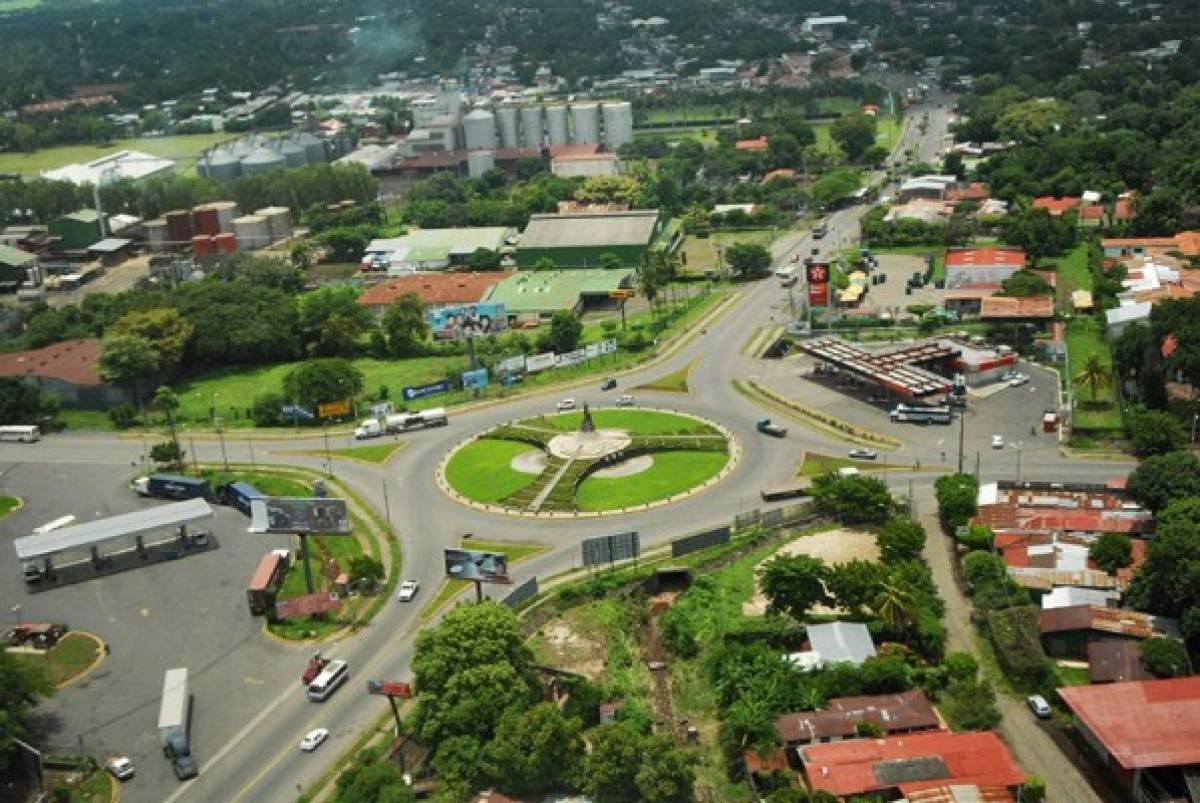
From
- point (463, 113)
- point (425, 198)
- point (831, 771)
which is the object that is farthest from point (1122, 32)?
point (831, 771)

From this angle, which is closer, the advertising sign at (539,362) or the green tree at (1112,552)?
the green tree at (1112,552)

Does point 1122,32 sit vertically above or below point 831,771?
above

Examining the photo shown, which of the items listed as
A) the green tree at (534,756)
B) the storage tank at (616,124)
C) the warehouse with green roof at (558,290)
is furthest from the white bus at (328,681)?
the storage tank at (616,124)

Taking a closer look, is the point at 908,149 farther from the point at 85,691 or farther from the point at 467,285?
the point at 85,691

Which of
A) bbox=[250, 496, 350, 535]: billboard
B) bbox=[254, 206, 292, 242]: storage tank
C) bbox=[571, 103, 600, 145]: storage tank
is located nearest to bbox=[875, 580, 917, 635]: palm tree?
bbox=[250, 496, 350, 535]: billboard

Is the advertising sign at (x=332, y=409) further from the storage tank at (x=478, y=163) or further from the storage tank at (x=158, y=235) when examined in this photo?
the storage tank at (x=478, y=163)

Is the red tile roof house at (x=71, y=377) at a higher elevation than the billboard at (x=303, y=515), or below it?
below
